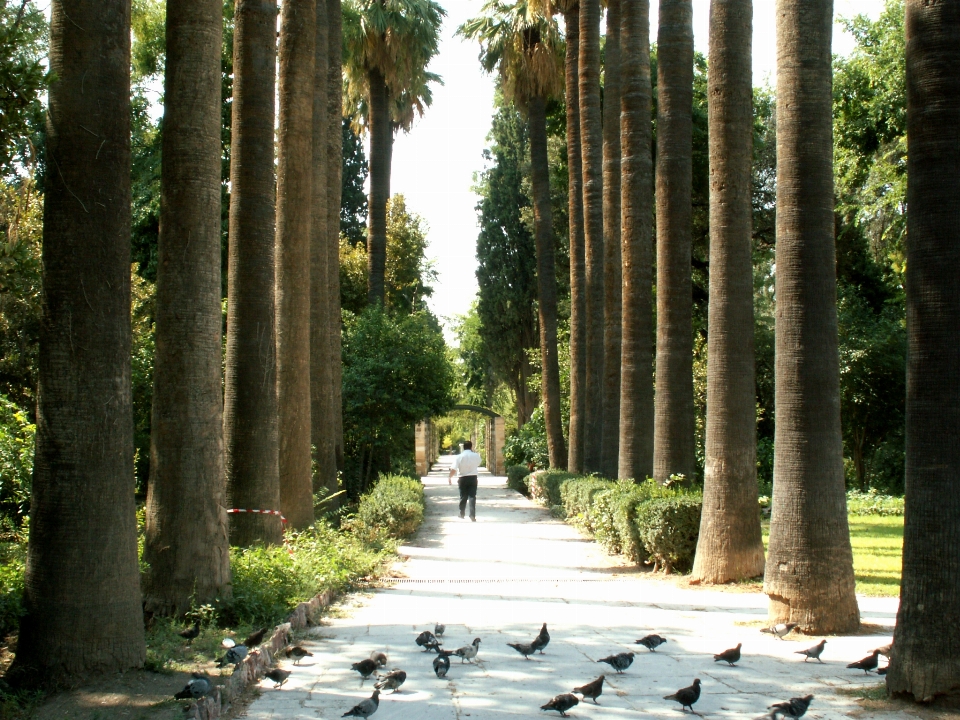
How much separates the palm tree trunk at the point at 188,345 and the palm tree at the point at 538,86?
2058 centimetres

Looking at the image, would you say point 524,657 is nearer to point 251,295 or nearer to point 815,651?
point 815,651

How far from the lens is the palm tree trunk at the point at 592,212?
77.2ft

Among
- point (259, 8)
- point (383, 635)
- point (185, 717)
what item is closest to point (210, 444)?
point (383, 635)

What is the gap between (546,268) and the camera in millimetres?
30062

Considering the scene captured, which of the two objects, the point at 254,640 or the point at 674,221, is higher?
the point at 674,221

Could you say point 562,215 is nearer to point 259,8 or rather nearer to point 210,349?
point 259,8

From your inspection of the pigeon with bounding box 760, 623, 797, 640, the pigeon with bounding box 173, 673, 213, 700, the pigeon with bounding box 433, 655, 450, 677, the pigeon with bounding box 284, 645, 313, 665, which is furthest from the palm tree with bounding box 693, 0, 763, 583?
the pigeon with bounding box 173, 673, 213, 700

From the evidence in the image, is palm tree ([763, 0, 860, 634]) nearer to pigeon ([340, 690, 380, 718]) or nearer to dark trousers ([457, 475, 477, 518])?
pigeon ([340, 690, 380, 718])

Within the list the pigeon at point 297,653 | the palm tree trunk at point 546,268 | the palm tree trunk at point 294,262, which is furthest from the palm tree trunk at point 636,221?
the palm tree trunk at point 546,268

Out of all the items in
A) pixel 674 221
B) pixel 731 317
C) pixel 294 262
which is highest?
pixel 674 221

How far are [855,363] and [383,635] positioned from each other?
2470 cm

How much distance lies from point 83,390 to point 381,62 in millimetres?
23366

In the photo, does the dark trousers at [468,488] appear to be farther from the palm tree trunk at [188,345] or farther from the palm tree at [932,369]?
the palm tree at [932,369]

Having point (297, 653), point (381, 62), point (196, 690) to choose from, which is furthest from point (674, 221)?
point (381, 62)
